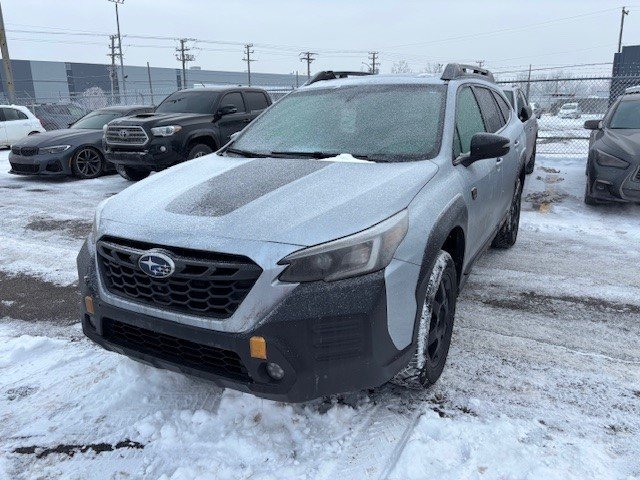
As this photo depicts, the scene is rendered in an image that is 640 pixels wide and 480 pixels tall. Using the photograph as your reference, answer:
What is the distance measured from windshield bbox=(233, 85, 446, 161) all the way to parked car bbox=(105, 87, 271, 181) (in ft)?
18.7

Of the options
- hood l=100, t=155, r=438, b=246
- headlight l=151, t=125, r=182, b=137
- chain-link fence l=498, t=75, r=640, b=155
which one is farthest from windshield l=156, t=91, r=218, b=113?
chain-link fence l=498, t=75, r=640, b=155

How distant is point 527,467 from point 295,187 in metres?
1.72

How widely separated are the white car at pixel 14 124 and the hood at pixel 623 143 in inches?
618

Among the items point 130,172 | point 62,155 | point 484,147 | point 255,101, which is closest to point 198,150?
point 130,172

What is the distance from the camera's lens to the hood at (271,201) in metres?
2.31

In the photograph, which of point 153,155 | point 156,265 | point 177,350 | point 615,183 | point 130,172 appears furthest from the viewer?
point 130,172

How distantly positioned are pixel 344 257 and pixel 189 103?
921 cm

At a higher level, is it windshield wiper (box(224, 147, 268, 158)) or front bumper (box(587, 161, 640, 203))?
windshield wiper (box(224, 147, 268, 158))

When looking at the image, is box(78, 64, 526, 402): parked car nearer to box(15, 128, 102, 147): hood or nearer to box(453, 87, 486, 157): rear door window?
box(453, 87, 486, 157): rear door window

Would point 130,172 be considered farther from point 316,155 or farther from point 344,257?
point 344,257

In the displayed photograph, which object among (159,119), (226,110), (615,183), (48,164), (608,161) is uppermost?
(226,110)

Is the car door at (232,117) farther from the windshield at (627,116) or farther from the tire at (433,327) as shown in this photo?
the tire at (433,327)

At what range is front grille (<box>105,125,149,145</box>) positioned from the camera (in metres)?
9.19

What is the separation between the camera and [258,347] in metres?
2.20
